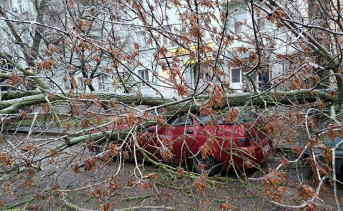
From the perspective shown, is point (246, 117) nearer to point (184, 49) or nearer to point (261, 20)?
point (184, 49)

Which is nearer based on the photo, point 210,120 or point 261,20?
point 210,120

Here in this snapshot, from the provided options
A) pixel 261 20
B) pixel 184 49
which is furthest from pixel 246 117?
pixel 261 20

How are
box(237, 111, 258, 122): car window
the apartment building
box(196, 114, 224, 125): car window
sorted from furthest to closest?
1. box(237, 111, 258, 122): car window
2. the apartment building
3. box(196, 114, 224, 125): car window

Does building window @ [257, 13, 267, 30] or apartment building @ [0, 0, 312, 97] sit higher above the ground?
building window @ [257, 13, 267, 30]

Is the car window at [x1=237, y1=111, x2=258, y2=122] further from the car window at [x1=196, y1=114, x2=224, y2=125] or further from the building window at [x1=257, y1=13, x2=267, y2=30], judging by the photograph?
the building window at [x1=257, y1=13, x2=267, y2=30]

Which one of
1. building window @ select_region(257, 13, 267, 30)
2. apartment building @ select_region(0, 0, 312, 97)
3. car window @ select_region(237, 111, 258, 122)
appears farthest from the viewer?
car window @ select_region(237, 111, 258, 122)

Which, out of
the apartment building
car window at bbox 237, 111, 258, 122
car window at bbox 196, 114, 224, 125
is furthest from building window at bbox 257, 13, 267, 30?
car window at bbox 196, 114, 224, 125

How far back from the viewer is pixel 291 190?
456 cm

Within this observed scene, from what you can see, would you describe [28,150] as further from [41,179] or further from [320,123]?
[320,123]

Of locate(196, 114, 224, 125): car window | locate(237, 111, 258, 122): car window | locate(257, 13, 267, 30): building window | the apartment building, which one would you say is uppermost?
locate(257, 13, 267, 30): building window

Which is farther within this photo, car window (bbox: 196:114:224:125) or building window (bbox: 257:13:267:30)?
building window (bbox: 257:13:267:30)

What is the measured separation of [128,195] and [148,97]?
2057 millimetres

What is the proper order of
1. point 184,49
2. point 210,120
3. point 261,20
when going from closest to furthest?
point 210,120 < point 184,49 < point 261,20

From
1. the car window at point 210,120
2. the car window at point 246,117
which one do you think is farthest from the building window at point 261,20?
the car window at point 210,120
